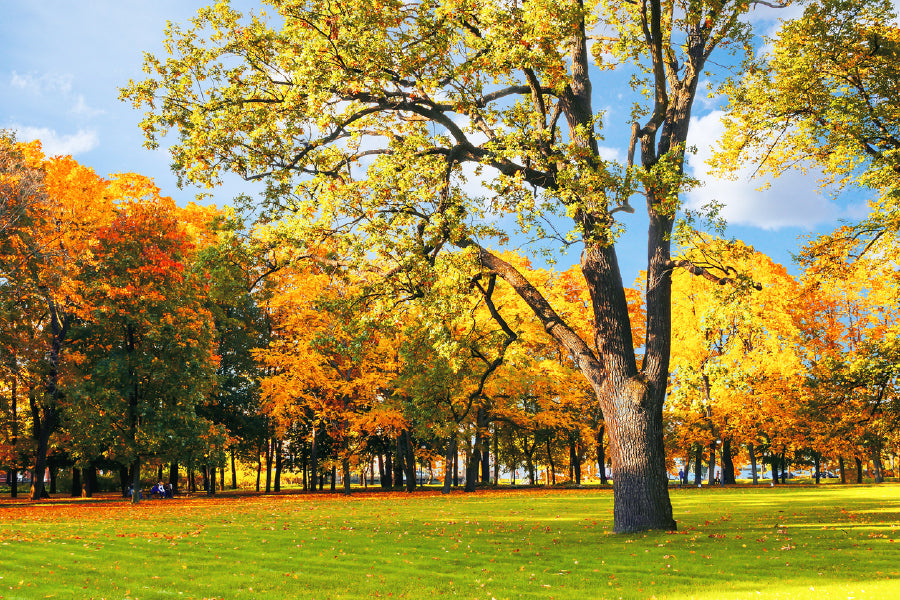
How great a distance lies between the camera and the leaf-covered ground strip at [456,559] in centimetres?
898

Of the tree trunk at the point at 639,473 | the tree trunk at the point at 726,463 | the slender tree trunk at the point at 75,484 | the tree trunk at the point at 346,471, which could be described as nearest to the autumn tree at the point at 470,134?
the tree trunk at the point at 639,473

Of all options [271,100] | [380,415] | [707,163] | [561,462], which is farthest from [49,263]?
[561,462]

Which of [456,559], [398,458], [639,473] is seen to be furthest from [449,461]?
[456,559]

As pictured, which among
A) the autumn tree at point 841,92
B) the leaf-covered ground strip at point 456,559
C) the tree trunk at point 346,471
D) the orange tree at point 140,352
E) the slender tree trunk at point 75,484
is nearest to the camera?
the leaf-covered ground strip at point 456,559

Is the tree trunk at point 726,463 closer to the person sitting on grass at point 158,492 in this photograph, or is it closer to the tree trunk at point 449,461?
the tree trunk at point 449,461

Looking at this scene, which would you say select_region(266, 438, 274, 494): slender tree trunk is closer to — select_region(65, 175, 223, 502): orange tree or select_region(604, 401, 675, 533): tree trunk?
select_region(65, 175, 223, 502): orange tree

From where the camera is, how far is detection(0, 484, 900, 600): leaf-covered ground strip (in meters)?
8.98

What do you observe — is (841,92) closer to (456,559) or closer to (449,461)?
(456,559)

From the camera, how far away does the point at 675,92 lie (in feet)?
53.3

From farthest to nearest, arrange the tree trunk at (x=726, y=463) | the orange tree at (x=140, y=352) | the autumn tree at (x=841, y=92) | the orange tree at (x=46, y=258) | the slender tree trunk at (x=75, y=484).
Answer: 1. the slender tree trunk at (x=75, y=484)
2. the tree trunk at (x=726, y=463)
3. the orange tree at (x=140, y=352)
4. the orange tree at (x=46, y=258)
5. the autumn tree at (x=841, y=92)

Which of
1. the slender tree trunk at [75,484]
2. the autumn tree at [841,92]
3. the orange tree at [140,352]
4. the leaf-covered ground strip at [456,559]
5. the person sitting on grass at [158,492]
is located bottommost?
the person sitting on grass at [158,492]

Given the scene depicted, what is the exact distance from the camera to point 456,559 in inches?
456

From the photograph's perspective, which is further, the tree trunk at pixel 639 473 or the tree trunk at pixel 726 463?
the tree trunk at pixel 726 463

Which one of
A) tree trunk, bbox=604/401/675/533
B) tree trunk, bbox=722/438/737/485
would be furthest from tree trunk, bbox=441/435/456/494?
tree trunk, bbox=604/401/675/533
